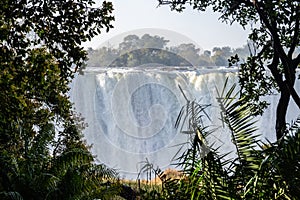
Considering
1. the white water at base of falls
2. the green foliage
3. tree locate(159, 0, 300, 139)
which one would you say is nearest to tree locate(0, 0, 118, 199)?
the green foliage

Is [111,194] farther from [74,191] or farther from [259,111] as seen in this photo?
[259,111]

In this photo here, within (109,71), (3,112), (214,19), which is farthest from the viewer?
(109,71)

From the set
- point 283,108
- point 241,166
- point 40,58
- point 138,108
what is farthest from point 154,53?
point 241,166

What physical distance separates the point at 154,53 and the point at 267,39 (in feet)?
2.56

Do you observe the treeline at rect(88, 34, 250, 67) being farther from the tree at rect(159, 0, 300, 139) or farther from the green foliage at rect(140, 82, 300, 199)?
the green foliage at rect(140, 82, 300, 199)

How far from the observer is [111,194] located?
2395 millimetres

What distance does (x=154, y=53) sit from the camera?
124 inches

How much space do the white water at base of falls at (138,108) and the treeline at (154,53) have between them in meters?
0.22

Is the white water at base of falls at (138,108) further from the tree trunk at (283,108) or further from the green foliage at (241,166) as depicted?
the green foliage at (241,166)

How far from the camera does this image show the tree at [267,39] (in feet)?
8.61

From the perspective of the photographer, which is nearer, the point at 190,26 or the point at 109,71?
the point at 190,26

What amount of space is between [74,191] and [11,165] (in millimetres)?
411

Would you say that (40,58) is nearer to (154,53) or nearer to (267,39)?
(154,53)

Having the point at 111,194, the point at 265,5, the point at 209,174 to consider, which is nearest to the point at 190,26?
the point at 265,5
